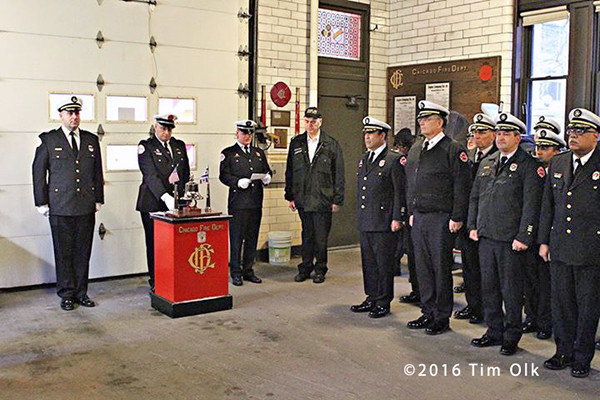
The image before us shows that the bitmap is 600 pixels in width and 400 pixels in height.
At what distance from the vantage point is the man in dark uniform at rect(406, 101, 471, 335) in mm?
5410

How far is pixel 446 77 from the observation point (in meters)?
9.19

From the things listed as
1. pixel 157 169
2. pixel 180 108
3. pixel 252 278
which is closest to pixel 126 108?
pixel 180 108

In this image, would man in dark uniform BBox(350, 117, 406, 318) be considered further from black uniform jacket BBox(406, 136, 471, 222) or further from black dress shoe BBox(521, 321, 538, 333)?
black dress shoe BBox(521, 321, 538, 333)

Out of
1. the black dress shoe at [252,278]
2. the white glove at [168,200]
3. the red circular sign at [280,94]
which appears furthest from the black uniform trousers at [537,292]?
the red circular sign at [280,94]

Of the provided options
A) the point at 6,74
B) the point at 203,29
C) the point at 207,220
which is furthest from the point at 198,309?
the point at 203,29

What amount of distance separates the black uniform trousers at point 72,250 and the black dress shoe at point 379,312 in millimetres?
2652

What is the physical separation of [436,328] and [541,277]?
3.05 ft

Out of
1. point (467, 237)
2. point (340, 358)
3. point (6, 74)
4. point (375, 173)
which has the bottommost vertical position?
point (340, 358)

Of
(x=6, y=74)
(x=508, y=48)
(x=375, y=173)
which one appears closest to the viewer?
(x=375, y=173)

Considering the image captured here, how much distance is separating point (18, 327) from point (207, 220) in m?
1.77

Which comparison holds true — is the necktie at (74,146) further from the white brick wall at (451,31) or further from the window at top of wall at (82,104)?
the white brick wall at (451,31)

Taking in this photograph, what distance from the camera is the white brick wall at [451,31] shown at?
853 centimetres

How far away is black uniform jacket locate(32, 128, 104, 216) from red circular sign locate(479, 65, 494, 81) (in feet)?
16.5

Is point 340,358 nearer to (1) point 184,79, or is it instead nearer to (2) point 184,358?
(2) point 184,358
